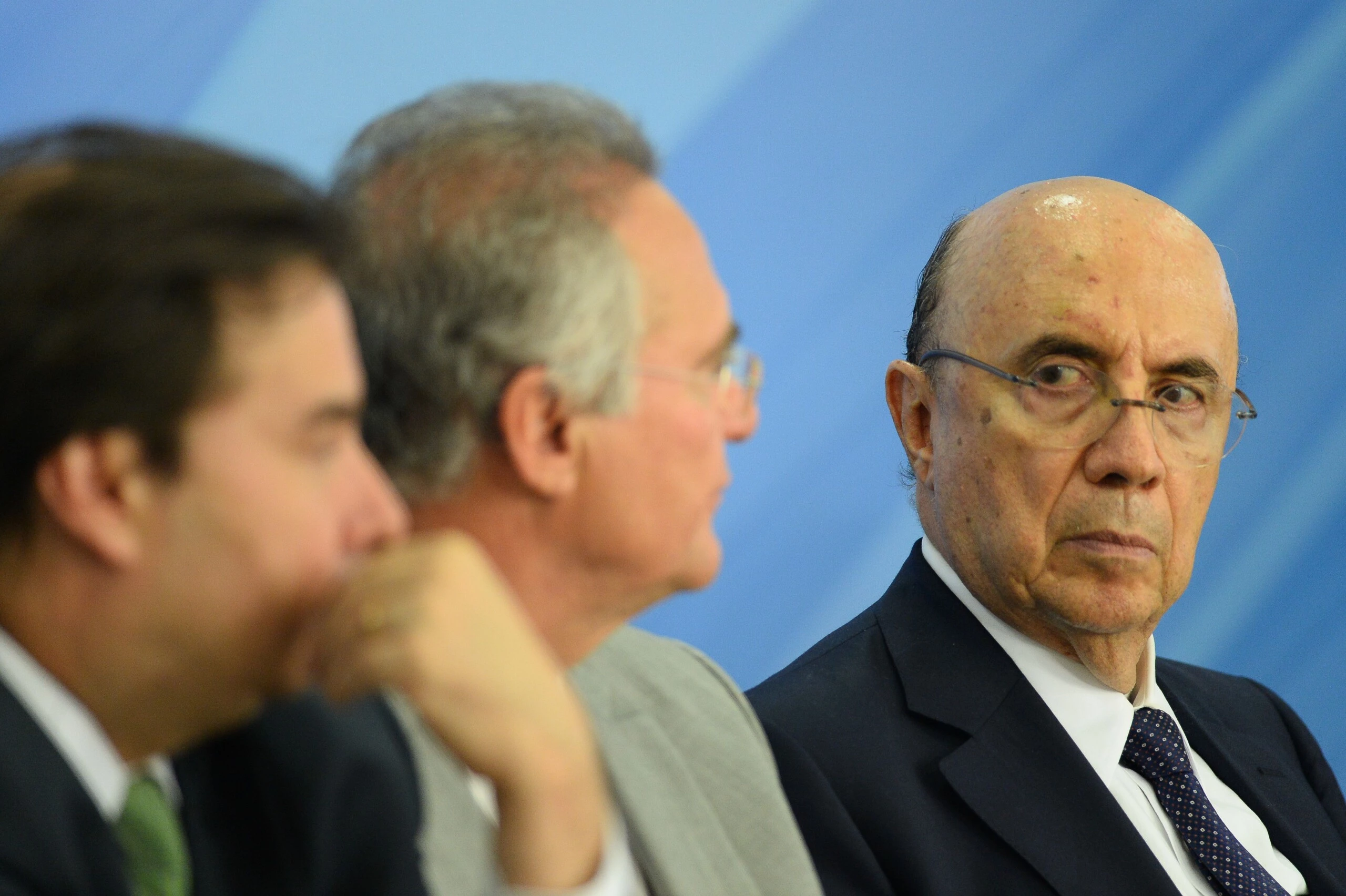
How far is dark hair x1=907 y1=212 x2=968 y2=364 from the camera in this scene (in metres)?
2.24

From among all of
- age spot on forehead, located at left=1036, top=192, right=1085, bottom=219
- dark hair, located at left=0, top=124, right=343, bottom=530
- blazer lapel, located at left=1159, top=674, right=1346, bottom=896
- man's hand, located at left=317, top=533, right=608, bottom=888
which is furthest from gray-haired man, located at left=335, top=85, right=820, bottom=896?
blazer lapel, located at left=1159, top=674, right=1346, bottom=896

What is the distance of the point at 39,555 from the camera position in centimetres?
91

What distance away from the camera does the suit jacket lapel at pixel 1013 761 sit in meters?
1.84

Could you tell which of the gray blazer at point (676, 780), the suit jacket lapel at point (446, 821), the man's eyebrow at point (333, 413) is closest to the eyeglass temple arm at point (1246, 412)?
the gray blazer at point (676, 780)

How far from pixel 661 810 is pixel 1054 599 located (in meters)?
0.75

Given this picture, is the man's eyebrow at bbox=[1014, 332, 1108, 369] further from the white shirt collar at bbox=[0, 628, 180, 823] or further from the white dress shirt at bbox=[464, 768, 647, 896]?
the white shirt collar at bbox=[0, 628, 180, 823]

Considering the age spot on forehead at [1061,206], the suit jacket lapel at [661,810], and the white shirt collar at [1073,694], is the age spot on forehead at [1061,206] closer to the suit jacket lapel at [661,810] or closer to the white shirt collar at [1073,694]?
the white shirt collar at [1073,694]

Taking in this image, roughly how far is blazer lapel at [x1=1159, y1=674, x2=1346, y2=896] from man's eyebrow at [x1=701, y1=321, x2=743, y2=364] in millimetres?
1220

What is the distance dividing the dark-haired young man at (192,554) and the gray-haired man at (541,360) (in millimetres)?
268

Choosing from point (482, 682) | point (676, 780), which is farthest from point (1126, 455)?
point (482, 682)

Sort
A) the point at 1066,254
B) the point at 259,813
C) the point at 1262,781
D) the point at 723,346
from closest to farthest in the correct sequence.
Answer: the point at 259,813, the point at 723,346, the point at 1066,254, the point at 1262,781

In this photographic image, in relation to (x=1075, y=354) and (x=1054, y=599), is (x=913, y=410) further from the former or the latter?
(x=1054, y=599)

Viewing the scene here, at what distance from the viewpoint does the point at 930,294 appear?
2268 mm

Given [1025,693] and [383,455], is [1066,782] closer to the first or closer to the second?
[1025,693]
